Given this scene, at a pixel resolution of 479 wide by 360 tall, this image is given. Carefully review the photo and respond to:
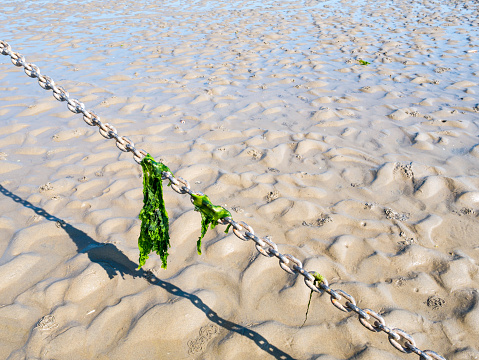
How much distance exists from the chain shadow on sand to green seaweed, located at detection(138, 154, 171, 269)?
10.4 inches

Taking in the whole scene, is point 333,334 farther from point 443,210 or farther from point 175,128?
point 175,128

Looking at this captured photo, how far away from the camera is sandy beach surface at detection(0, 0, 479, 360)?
2.28 metres

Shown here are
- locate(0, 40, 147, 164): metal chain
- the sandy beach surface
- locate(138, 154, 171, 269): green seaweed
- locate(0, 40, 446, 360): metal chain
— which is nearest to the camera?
locate(0, 40, 446, 360): metal chain

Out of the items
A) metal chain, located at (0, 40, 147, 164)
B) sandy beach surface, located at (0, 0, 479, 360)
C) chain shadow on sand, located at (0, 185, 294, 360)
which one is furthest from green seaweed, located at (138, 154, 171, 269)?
sandy beach surface, located at (0, 0, 479, 360)

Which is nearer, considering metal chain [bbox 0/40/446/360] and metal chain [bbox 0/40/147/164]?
metal chain [bbox 0/40/446/360]

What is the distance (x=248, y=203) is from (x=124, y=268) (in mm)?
1247

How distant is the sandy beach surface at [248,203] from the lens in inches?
89.9

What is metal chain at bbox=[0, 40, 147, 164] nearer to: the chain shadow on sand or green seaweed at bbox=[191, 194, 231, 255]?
green seaweed at bbox=[191, 194, 231, 255]

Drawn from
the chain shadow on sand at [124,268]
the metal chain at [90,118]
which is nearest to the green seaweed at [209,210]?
the metal chain at [90,118]

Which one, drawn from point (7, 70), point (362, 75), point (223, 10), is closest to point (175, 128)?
point (362, 75)

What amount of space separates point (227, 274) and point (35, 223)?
5.78 ft

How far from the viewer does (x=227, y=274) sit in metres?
2.68

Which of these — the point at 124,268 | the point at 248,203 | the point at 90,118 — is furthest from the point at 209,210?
the point at 248,203

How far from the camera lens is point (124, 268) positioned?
2732 mm
